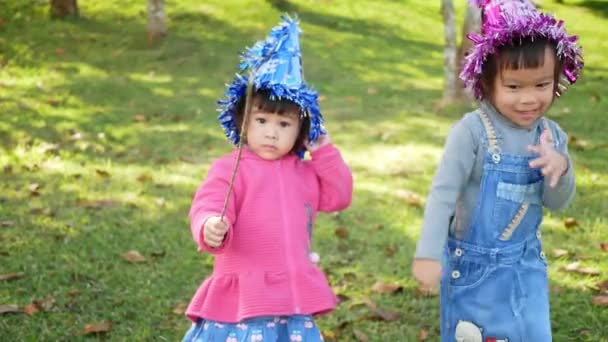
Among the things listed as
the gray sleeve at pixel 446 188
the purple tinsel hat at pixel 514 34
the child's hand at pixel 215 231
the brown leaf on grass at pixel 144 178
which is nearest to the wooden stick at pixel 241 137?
the child's hand at pixel 215 231

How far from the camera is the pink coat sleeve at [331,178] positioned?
3064mm

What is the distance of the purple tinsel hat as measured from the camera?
2766mm

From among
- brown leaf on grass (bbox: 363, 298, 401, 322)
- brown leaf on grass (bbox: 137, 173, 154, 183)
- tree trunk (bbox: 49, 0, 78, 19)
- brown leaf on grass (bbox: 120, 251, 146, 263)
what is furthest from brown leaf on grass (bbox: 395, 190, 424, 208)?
tree trunk (bbox: 49, 0, 78, 19)

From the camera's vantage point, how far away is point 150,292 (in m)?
4.52

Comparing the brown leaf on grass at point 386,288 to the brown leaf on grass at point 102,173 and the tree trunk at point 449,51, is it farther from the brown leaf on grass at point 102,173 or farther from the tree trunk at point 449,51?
the tree trunk at point 449,51

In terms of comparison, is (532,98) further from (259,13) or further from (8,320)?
(259,13)

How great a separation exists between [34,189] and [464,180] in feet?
14.0

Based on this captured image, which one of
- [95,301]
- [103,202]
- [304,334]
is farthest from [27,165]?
[304,334]

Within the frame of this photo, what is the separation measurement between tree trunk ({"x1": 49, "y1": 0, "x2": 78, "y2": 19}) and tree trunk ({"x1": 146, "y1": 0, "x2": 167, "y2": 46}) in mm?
2162

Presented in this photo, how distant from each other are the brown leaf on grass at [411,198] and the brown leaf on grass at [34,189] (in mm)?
2831

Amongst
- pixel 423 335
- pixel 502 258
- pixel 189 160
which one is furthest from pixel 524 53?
pixel 189 160

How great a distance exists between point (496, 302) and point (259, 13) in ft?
40.1

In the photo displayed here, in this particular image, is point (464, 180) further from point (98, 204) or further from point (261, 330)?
point (98, 204)

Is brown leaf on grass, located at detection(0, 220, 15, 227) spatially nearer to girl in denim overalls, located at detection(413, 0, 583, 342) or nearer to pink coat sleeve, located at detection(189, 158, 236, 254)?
pink coat sleeve, located at detection(189, 158, 236, 254)
